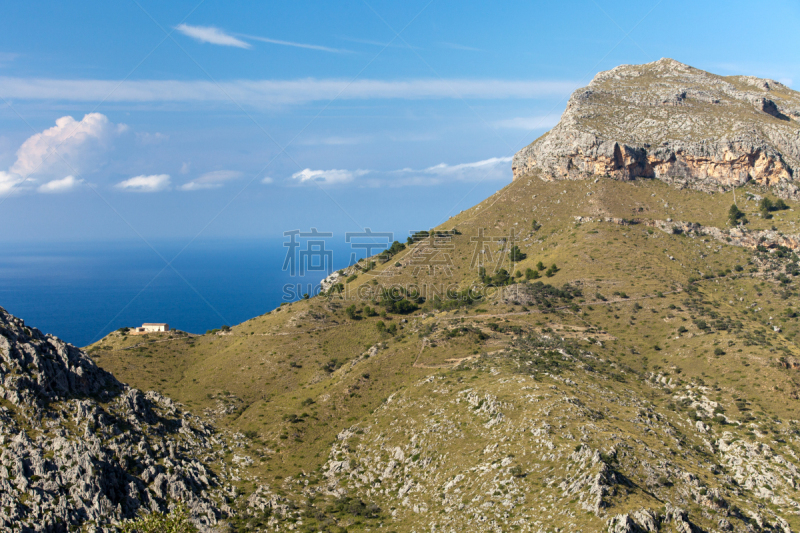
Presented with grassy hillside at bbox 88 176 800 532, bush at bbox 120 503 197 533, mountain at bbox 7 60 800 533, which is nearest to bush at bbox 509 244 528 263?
mountain at bbox 7 60 800 533

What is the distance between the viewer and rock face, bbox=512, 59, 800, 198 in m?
108

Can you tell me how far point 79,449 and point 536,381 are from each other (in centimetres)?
3754

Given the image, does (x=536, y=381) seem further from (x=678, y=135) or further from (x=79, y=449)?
(x=678, y=135)

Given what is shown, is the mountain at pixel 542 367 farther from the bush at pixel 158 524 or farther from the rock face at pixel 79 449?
the bush at pixel 158 524

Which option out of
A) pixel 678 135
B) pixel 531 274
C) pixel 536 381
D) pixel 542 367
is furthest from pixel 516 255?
pixel 536 381

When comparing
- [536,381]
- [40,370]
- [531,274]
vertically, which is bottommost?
[536,381]

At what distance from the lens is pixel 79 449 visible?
33.1 m

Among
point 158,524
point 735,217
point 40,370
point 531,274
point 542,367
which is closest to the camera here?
point 158,524

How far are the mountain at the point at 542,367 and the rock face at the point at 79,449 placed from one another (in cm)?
32

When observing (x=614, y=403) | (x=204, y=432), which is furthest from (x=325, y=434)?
(x=614, y=403)

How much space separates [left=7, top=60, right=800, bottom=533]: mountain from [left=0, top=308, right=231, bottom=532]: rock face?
323mm

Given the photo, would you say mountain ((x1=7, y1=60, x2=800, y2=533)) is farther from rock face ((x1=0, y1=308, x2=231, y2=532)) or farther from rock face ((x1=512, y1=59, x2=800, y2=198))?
rock face ((x1=512, y1=59, x2=800, y2=198))

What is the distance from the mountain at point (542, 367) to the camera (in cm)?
3616

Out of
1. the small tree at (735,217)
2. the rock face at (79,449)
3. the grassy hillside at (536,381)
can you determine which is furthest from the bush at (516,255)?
the rock face at (79,449)
